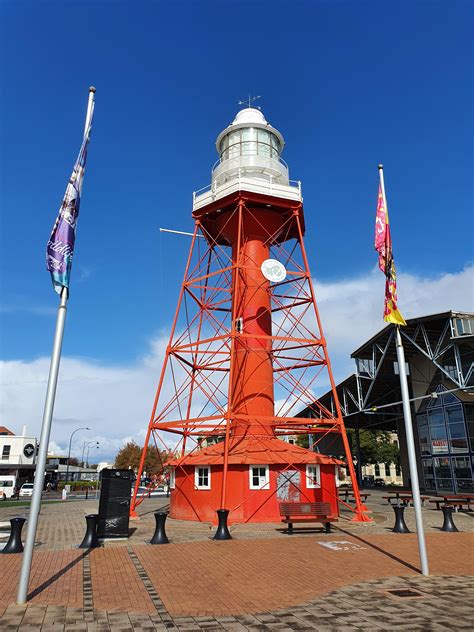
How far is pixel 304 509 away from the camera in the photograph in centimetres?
1617

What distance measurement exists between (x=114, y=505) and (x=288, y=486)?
7.26 meters

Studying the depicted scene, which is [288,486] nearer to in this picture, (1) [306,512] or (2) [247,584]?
(1) [306,512]

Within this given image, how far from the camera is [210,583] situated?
897 centimetres

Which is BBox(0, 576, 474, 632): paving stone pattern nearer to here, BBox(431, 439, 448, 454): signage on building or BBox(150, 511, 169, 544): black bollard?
BBox(150, 511, 169, 544): black bollard

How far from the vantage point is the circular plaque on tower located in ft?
70.6

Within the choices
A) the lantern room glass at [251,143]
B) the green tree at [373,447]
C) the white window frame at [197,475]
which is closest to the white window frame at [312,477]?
the white window frame at [197,475]

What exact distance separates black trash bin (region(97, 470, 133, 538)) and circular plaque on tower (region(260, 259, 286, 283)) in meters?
11.0

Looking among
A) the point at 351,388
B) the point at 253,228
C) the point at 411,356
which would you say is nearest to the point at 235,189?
the point at 253,228

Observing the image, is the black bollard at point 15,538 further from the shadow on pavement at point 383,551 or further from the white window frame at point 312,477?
the white window frame at point 312,477

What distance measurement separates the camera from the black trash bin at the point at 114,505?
14031mm

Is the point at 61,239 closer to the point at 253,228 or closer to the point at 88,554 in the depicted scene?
the point at 88,554

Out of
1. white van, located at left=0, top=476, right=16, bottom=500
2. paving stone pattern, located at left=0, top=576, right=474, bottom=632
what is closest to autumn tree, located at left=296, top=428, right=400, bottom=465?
white van, located at left=0, top=476, right=16, bottom=500

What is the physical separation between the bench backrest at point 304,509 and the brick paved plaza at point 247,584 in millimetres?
899

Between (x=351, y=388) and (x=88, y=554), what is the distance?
33.4 meters
